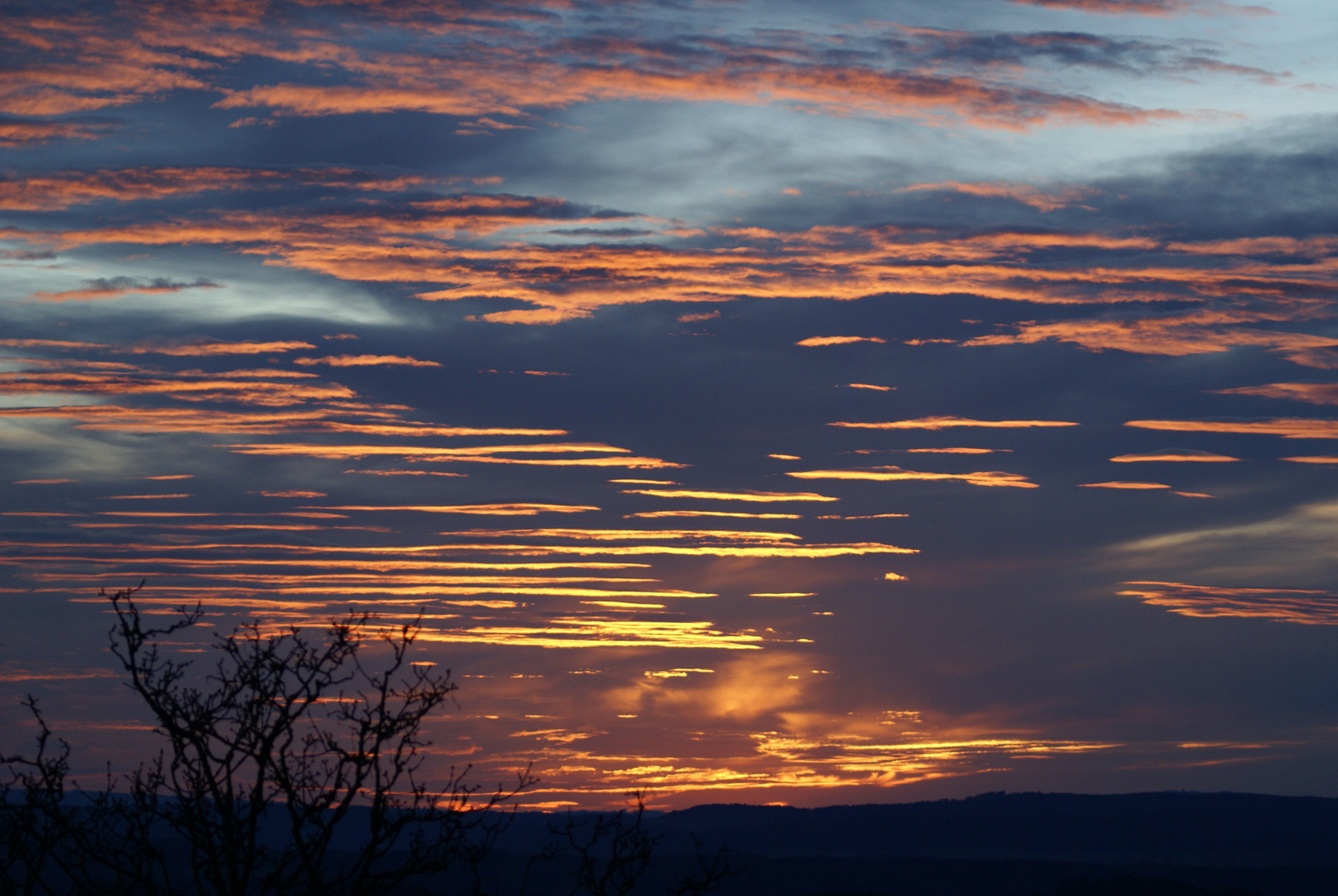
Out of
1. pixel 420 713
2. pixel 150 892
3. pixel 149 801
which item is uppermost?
pixel 420 713

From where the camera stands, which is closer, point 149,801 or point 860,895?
point 149,801

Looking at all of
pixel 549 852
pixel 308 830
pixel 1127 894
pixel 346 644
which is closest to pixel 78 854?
pixel 308 830

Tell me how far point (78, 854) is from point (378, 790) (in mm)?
3324

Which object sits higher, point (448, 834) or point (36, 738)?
point (36, 738)

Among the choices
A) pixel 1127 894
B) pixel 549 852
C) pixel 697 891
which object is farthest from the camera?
pixel 1127 894

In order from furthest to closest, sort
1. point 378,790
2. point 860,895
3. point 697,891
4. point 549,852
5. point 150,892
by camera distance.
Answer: point 860,895 < point 549,852 < point 697,891 < point 378,790 < point 150,892

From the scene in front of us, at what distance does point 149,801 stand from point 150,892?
2.57 meters

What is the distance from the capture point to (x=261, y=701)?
46.5ft

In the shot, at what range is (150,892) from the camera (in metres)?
13.0

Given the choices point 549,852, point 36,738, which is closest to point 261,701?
point 36,738

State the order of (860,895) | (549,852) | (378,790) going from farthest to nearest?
(860,895)
(549,852)
(378,790)

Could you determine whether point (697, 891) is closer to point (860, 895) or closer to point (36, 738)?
point (36, 738)

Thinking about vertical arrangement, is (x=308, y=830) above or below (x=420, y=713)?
below

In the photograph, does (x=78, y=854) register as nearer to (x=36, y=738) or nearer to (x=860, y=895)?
(x=36, y=738)
